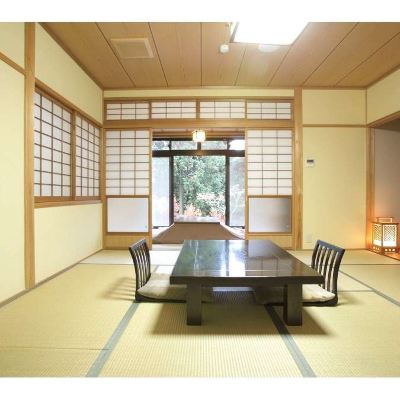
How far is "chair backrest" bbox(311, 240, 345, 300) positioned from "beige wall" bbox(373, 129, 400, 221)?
2.88 meters

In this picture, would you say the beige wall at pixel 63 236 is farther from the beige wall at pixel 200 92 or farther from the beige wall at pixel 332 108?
the beige wall at pixel 332 108

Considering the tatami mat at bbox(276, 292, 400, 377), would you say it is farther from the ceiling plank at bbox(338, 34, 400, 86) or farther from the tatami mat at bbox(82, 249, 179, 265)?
the ceiling plank at bbox(338, 34, 400, 86)

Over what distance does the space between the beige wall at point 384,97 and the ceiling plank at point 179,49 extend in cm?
278

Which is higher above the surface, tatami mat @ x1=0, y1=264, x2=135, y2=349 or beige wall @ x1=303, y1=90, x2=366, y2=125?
beige wall @ x1=303, y1=90, x2=366, y2=125

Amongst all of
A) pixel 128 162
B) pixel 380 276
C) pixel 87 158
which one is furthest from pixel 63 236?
pixel 380 276

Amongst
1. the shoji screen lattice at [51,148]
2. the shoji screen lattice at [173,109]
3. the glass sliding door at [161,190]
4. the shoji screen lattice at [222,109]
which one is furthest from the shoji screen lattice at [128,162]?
the glass sliding door at [161,190]

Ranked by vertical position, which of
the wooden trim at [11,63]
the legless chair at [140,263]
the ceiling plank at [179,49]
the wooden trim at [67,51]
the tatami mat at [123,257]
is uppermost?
the ceiling plank at [179,49]

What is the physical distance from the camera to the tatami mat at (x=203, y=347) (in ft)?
5.05

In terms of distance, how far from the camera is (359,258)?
172 inches

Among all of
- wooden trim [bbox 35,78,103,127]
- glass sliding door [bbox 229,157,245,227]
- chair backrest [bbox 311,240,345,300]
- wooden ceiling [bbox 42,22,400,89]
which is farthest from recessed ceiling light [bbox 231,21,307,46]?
glass sliding door [bbox 229,157,245,227]

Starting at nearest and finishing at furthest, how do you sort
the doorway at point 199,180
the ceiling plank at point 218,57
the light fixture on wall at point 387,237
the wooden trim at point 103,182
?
the ceiling plank at point 218,57, the light fixture on wall at point 387,237, the wooden trim at point 103,182, the doorway at point 199,180

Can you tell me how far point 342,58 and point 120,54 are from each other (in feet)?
9.39

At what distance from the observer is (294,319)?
207 cm

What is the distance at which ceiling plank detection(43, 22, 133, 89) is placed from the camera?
322 cm
